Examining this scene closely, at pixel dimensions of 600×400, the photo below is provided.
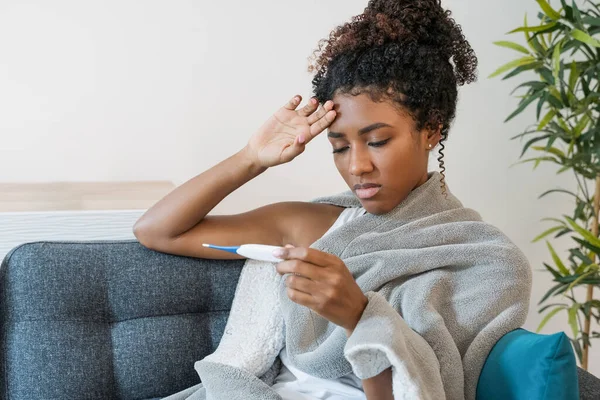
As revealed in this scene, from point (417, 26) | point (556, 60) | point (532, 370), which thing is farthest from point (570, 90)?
point (532, 370)

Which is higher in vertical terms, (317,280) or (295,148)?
(295,148)

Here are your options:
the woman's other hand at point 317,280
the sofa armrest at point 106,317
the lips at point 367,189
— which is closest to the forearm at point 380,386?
the woman's other hand at point 317,280

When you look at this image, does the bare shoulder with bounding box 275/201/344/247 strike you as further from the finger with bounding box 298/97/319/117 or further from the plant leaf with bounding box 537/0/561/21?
the plant leaf with bounding box 537/0/561/21

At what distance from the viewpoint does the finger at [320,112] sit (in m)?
1.59

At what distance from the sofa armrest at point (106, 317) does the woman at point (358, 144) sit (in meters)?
0.09

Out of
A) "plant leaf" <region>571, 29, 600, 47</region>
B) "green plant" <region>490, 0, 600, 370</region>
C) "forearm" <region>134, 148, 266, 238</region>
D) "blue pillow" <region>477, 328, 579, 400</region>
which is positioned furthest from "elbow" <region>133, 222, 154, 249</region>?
"plant leaf" <region>571, 29, 600, 47</region>

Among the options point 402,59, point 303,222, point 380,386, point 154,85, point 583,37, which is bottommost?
point 380,386

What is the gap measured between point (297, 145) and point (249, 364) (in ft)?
1.63

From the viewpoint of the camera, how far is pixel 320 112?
5.40 ft

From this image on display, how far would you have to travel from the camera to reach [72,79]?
94.4 inches

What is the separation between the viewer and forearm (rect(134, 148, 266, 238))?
1.76 metres

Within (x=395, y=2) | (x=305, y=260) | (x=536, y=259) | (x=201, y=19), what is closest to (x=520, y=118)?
(x=536, y=259)

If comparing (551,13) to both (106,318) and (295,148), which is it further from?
(106,318)

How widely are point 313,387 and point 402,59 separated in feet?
2.34
